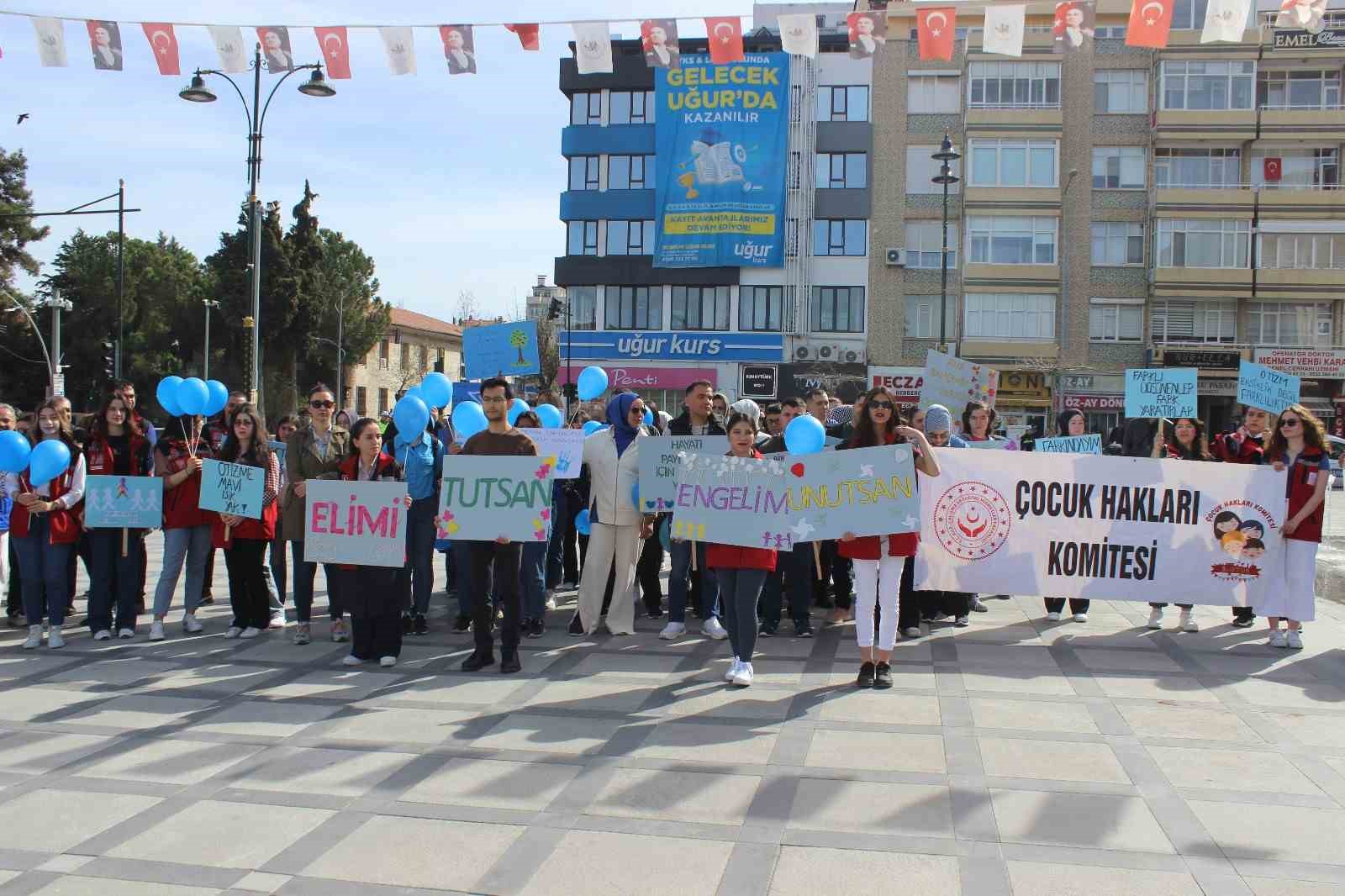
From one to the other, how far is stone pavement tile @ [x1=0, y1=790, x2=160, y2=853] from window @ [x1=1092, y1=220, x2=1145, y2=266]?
145ft

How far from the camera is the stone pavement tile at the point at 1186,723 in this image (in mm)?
6461

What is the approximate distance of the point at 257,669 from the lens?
25.9ft

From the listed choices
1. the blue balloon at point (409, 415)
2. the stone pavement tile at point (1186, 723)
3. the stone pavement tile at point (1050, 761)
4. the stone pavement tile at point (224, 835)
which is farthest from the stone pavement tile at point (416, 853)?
the blue balloon at point (409, 415)

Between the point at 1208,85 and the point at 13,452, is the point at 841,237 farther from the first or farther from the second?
the point at 13,452

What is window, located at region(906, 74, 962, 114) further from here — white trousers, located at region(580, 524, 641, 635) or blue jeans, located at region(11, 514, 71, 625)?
blue jeans, located at region(11, 514, 71, 625)

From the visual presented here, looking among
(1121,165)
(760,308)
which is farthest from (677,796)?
(1121,165)

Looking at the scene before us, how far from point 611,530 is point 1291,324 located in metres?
42.1

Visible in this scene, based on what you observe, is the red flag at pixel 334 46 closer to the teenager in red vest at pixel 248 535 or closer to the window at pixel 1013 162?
the teenager in red vest at pixel 248 535

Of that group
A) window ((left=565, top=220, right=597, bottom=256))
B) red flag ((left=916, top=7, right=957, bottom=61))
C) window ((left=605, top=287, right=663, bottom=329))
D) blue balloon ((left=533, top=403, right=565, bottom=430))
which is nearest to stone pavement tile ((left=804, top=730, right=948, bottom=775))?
blue balloon ((left=533, top=403, right=565, bottom=430))

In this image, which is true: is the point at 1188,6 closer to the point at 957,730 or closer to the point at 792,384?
the point at 792,384

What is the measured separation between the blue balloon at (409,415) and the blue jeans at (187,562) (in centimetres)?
193

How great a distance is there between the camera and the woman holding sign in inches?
346

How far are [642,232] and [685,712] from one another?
136 ft

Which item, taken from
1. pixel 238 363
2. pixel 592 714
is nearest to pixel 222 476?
pixel 592 714
